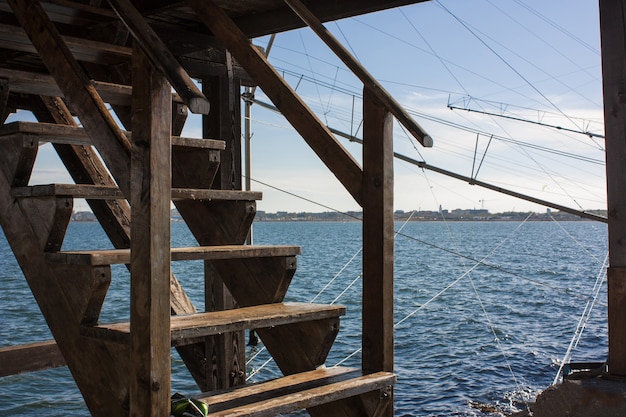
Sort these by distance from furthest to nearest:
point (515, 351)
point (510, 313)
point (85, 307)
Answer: point (510, 313), point (515, 351), point (85, 307)

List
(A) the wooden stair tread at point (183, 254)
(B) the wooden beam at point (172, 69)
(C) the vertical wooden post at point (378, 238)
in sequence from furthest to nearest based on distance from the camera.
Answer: (C) the vertical wooden post at point (378, 238) < (A) the wooden stair tread at point (183, 254) < (B) the wooden beam at point (172, 69)

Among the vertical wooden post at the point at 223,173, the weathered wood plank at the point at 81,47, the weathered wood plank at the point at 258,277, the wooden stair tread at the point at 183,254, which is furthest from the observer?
the vertical wooden post at the point at 223,173

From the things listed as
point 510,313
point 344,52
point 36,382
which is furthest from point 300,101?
point 510,313

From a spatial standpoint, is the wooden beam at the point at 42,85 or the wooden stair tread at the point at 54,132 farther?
the wooden beam at the point at 42,85

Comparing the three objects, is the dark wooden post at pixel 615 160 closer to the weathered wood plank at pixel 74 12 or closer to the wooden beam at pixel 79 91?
the wooden beam at pixel 79 91

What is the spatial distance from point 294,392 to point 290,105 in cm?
124

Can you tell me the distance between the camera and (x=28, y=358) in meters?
4.83

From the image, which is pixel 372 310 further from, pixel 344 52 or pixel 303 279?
pixel 303 279

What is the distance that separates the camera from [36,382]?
12.8 metres

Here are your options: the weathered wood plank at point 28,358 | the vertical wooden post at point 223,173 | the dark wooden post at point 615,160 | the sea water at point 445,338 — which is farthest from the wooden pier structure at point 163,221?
the sea water at point 445,338

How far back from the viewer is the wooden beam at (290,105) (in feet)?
10.2

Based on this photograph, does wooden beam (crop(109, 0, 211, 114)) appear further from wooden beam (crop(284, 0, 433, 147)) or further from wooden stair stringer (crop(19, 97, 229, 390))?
wooden stair stringer (crop(19, 97, 229, 390))

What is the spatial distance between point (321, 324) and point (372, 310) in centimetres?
25

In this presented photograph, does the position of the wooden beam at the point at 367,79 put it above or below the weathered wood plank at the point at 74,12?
below
